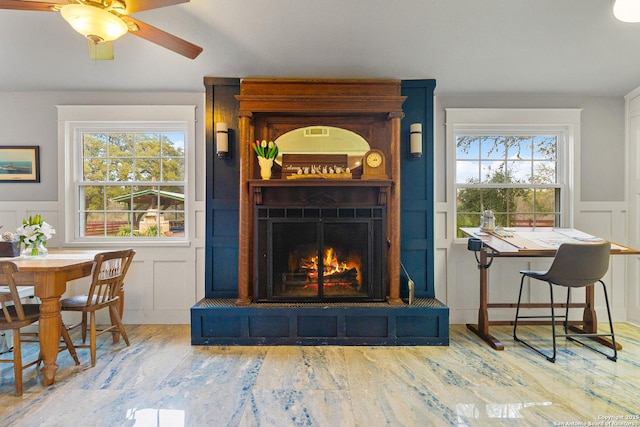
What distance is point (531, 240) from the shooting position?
8.82 feet

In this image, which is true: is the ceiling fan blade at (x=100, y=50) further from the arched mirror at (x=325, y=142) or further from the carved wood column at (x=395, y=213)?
the carved wood column at (x=395, y=213)

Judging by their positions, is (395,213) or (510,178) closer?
(395,213)

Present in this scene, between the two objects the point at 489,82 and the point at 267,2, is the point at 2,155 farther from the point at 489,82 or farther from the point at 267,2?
the point at 489,82

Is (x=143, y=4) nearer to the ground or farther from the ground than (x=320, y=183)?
farther from the ground

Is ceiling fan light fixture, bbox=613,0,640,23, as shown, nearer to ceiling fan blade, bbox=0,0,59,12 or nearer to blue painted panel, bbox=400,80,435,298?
blue painted panel, bbox=400,80,435,298

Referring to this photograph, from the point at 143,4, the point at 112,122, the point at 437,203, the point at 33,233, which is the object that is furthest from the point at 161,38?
the point at 437,203

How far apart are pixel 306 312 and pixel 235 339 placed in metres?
0.66

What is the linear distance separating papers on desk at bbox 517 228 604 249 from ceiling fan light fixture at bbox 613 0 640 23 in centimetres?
175

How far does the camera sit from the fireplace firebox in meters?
2.79

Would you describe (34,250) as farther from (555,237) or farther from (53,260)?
(555,237)

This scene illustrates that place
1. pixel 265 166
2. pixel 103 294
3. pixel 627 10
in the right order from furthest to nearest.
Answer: pixel 265 166, pixel 103 294, pixel 627 10

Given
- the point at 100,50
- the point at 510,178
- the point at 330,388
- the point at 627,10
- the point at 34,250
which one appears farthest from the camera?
the point at 510,178

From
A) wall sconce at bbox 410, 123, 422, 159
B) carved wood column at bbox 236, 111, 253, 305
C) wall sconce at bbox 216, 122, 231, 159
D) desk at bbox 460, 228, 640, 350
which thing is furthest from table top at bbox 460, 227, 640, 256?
wall sconce at bbox 216, 122, 231, 159

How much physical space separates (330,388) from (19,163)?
3709 millimetres
